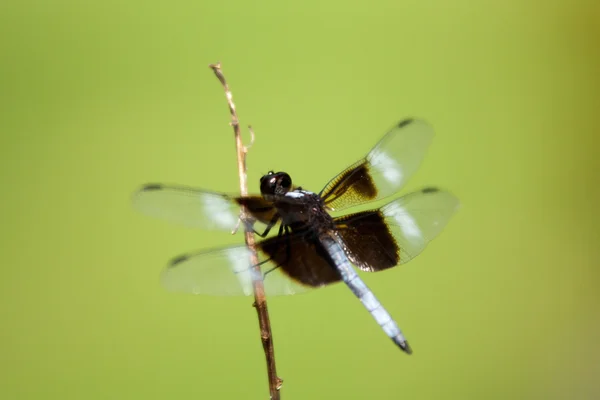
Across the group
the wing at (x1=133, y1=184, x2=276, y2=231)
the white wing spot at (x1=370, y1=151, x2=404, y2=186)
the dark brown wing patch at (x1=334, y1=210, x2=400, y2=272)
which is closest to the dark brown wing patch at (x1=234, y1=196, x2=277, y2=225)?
the wing at (x1=133, y1=184, x2=276, y2=231)

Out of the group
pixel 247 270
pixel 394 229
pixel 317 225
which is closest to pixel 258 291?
pixel 247 270

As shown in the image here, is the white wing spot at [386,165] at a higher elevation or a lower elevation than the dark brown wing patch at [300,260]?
higher

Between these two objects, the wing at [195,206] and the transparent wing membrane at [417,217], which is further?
the transparent wing membrane at [417,217]

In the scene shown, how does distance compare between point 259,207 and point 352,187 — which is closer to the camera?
point 259,207

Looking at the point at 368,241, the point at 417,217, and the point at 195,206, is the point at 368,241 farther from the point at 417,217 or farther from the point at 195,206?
the point at 195,206

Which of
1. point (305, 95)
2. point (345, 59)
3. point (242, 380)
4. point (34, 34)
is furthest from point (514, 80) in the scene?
point (34, 34)

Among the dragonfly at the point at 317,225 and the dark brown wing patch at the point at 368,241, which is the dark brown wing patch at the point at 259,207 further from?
the dark brown wing patch at the point at 368,241

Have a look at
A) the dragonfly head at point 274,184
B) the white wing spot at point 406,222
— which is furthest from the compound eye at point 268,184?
the white wing spot at point 406,222
